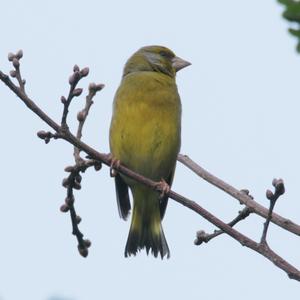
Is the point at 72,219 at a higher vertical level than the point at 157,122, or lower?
lower

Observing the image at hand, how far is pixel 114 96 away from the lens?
5.39 metres

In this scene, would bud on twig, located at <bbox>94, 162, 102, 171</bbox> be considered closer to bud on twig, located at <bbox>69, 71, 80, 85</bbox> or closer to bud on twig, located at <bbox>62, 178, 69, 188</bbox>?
bud on twig, located at <bbox>62, 178, 69, 188</bbox>

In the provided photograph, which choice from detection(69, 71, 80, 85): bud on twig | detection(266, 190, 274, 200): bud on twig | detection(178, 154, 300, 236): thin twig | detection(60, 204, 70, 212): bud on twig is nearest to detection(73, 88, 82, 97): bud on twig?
detection(69, 71, 80, 85): bud on twig

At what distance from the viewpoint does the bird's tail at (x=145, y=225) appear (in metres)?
5.04

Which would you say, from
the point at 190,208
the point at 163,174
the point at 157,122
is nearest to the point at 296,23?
the point at 190,208

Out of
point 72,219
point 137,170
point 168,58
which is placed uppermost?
point 168,58

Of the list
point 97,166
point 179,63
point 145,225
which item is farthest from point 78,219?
point 179,63

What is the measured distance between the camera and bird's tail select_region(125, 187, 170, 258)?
504 cm

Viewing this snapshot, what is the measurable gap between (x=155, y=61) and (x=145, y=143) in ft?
4.14

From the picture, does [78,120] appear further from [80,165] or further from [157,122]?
[157,122]

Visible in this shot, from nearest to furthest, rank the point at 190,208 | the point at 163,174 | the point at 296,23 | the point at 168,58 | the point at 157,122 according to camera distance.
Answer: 1. the point at 296,23
2. the point at 190,208
3. the point at 157,122
4. the point at 163,174
5. the point at 168,58

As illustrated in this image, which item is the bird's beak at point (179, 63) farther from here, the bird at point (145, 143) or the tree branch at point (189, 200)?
the tree branch at point (189, 200)

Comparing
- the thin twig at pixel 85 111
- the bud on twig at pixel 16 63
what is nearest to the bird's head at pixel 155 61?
the thin twig at pixel 85 111

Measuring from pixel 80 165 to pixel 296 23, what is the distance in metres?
1.61
